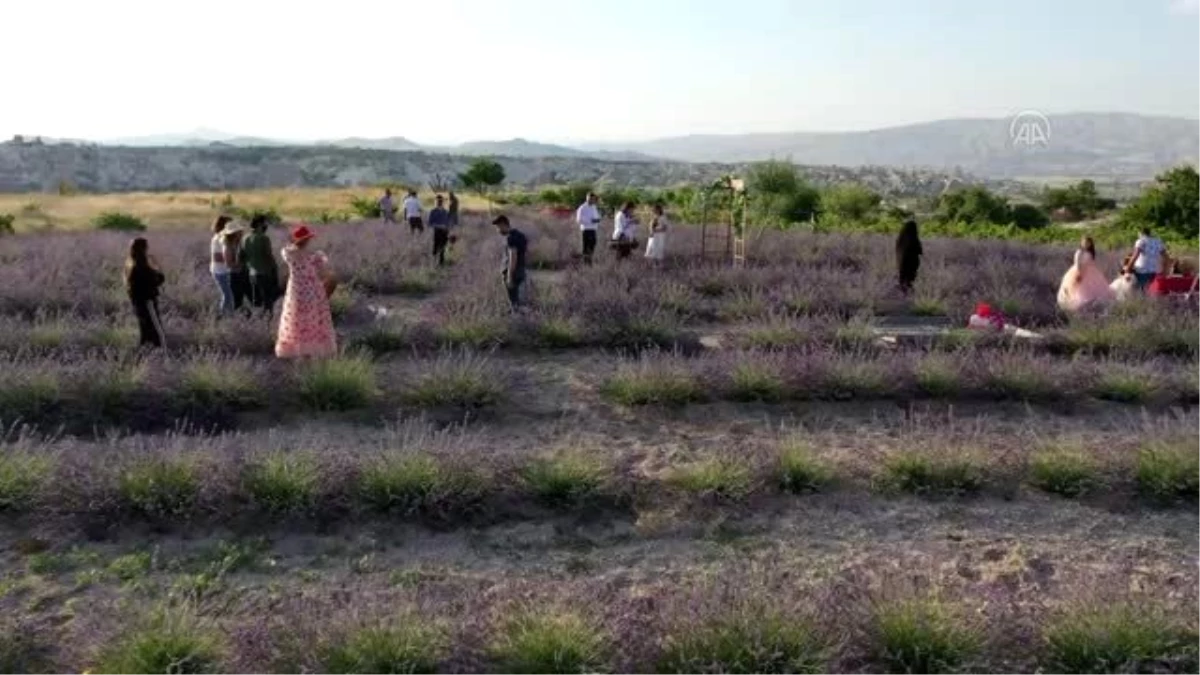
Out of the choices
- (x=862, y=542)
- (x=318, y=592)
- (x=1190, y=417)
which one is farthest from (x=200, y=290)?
(x=1190, y=417)

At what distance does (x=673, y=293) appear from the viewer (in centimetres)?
1280

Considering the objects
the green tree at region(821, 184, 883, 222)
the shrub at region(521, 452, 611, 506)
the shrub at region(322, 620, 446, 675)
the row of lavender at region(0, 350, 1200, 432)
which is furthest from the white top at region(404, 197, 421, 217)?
the green tree at region(821, 184, 883, 222)

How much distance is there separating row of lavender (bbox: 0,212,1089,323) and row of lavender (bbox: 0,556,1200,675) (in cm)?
654

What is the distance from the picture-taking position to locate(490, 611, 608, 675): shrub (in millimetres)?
3707

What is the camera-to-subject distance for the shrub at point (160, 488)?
5.36m

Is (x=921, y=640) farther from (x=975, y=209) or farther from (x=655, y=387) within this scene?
(x=975, y=209)

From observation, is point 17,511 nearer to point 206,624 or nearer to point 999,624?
point 206,624

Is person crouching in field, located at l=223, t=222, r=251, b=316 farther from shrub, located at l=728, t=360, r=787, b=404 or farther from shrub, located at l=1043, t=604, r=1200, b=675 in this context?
shrub, located at l=1043, t=604, r=1200, b=675

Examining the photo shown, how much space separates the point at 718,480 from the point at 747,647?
211 centimetres

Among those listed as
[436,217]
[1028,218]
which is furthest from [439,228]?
[1028,218]

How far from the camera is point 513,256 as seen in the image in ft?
38.2

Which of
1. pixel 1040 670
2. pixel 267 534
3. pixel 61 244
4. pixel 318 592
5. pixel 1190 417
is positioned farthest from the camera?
pixel 61 244

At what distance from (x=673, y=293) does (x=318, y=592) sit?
28.4 feet

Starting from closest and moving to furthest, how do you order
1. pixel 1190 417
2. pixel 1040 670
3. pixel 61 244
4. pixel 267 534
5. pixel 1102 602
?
pixel 1040 670
pixel 1102 602
pixel 267 534
pixel 1190 417
pixel 61 244
